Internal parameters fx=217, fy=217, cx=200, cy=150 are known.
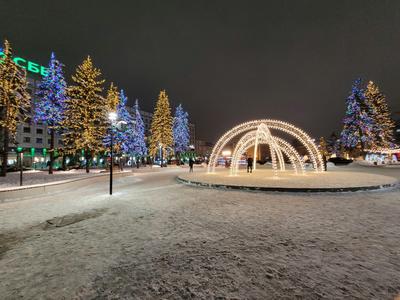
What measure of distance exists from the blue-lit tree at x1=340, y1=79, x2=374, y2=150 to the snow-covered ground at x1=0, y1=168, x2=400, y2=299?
45.5m

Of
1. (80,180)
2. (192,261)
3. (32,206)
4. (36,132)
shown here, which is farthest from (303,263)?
(36,132)

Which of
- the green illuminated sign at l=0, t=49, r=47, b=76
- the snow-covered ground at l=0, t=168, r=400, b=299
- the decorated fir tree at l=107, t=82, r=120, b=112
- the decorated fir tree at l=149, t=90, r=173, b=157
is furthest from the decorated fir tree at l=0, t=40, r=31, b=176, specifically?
the green illuminated sign at l=0, t=49, r=47, b=76

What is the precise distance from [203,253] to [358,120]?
53.1 metres

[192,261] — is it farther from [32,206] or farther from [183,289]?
[32,206]

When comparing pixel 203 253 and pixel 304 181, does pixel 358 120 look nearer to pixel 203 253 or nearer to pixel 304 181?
pixel 304 181

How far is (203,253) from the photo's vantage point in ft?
14.7

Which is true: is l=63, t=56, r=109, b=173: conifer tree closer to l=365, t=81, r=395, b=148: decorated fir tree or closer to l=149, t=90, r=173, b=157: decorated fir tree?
l=149, t=90, r=173, b=157: decorated fir tree

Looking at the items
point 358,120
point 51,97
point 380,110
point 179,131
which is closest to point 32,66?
point 179,131

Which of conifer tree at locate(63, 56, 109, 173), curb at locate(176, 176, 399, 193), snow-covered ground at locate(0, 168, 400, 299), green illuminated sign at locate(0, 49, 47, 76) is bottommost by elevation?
snow-covered ground at locate(0, 168, 400, 299)

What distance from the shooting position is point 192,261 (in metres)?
4.13

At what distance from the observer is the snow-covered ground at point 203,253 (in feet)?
10.7

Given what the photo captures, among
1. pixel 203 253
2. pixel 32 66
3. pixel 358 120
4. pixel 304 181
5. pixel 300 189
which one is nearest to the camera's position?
pixel 203 253

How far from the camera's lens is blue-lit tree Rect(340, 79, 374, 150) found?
4488 centimetres

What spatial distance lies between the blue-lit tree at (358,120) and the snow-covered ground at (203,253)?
45.5 metres
